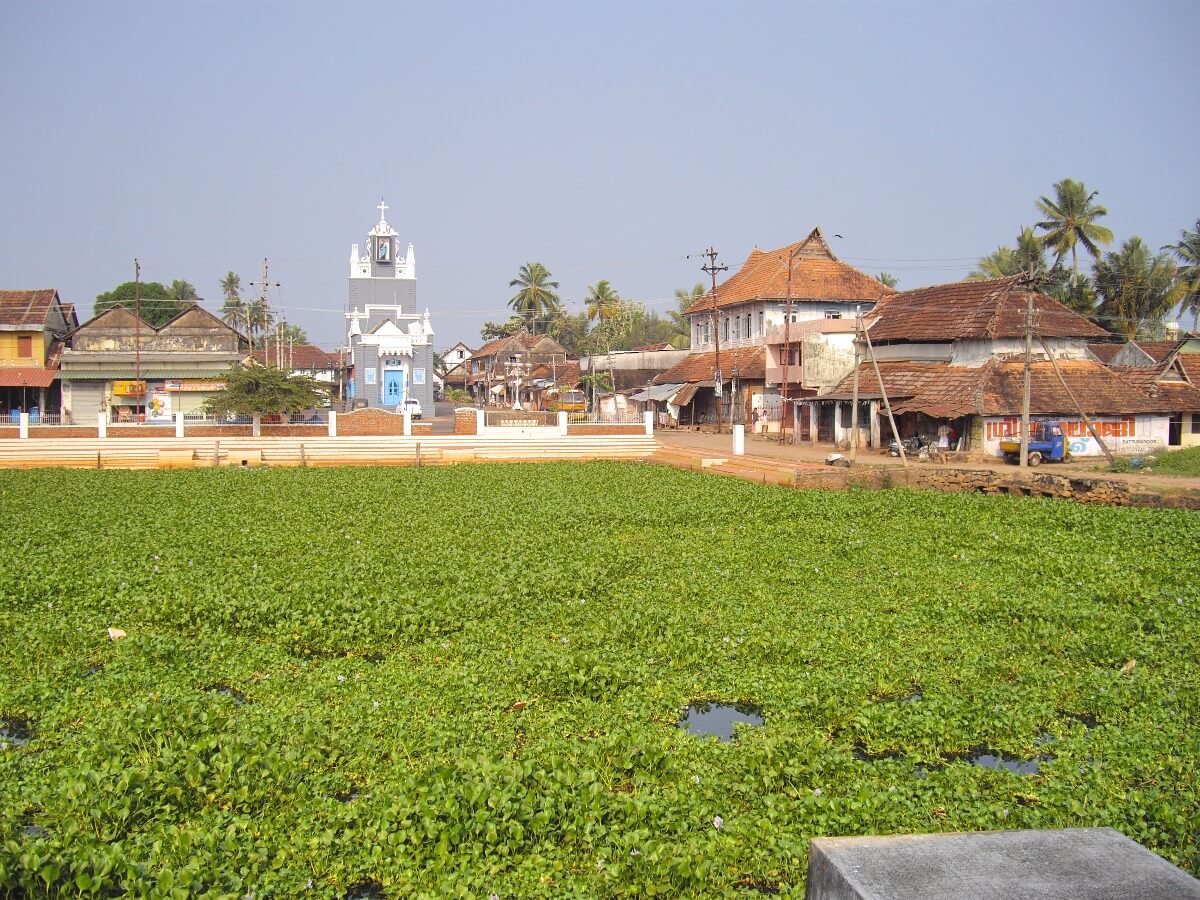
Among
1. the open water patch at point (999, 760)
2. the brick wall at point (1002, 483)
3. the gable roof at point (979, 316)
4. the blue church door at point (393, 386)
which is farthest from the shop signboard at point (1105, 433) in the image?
the blue church door at point (393, 386)

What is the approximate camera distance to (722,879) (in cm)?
589

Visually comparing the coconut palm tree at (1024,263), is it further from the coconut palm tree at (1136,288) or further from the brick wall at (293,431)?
the brick wall at (293,431)

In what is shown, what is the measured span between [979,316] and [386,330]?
82.7 ft

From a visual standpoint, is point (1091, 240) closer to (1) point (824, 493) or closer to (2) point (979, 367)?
(2) point (979, 367)

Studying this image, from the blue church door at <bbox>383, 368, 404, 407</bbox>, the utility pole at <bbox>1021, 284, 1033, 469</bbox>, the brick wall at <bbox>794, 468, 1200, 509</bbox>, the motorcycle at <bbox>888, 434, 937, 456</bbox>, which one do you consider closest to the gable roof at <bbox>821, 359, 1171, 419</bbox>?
the motorcycle at <bbox>888, 434, 937, 456</bbox>

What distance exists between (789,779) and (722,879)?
1474 mm

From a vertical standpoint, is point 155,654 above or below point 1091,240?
below

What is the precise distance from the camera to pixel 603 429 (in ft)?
113

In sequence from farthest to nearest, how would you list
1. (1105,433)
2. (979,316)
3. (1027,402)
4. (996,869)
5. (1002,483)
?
1. (979,316)
2. (1105,433)
3. (1027,402)
4. (1002,483)
5. (996,869)

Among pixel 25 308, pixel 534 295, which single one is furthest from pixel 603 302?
pixel 25 308

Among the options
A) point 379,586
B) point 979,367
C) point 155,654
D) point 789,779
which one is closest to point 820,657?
A: point 789,779

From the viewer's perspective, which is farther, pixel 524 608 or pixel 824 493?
pixel 824 493

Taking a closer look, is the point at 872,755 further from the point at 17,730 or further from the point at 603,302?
the point at 603,302

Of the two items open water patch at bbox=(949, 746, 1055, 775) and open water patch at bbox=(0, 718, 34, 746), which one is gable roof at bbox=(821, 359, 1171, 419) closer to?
open water patch at bbox=(949, 746, 1055, 775)
